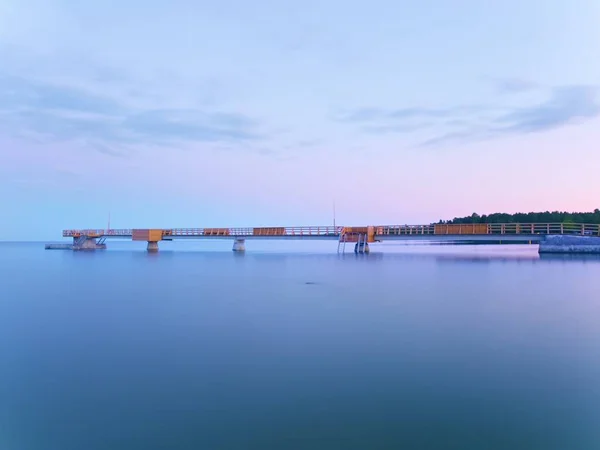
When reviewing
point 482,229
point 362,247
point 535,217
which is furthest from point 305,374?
point 535,217

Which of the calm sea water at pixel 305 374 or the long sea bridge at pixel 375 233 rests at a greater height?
the long sea bridge at pixel 375 233

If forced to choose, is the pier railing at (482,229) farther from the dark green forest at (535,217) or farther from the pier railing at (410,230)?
the dark green forest at (535,217)

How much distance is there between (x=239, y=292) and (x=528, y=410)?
40.3ft

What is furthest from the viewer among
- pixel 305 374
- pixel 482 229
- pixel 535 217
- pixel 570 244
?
pixel 535 217

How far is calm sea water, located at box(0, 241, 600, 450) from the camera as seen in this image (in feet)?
15.9

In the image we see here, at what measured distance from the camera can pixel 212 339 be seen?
9.18 metres

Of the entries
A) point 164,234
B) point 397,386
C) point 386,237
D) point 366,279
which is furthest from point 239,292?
point 164,234

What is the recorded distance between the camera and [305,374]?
22.3 ft

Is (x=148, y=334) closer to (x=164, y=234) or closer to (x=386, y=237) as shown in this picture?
(x=386, y=237)

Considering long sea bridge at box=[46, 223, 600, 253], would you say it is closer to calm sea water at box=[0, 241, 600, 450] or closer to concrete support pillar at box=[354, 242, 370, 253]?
concrete support pillar at box=[354, 242, 370, 253]

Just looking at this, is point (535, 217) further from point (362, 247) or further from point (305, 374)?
point (305, 374)

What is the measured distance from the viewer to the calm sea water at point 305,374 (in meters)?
4.86

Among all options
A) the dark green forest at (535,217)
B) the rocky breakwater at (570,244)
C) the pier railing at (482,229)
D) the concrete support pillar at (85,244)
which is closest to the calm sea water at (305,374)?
the pier railing at (482,229)

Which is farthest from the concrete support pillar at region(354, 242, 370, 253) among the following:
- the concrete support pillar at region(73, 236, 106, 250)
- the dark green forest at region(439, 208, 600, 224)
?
the dark green forest at region(439, 208, 600, 224)
